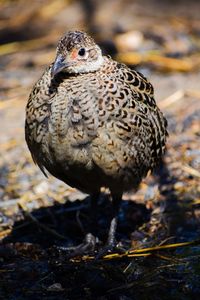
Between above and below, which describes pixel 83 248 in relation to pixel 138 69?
below

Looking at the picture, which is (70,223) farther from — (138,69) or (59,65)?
(138,69)

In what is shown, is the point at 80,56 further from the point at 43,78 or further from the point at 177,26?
the point at 177,26

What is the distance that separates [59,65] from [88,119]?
0.41 m

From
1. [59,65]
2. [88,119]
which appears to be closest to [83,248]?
[88,119]

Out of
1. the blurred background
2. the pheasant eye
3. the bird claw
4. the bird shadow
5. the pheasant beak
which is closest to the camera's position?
the pheasant beak

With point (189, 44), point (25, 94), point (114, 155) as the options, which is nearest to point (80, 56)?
point (114, 155)

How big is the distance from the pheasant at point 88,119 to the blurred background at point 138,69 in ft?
2.57

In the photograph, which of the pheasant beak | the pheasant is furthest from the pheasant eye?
the pheasant beak

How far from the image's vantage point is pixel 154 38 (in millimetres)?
9695

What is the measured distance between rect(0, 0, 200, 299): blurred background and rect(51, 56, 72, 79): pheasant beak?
150cm

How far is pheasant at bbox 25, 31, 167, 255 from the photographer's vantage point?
15.9 ft

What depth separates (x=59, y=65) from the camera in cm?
Answer: 481

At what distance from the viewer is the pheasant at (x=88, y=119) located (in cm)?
484

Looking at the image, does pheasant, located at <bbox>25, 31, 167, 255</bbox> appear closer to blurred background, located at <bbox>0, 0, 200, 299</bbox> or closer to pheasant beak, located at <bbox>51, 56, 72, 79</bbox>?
pheasant beak, located at <bbox>51, 56, 72, 79</bbox>
